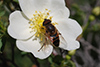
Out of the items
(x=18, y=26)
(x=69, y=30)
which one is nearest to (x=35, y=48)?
(x=18, y=26)

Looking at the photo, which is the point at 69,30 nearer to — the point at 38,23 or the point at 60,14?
the point at 60,14

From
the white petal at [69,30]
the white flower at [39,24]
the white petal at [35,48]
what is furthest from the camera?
the white petal at [69,30]

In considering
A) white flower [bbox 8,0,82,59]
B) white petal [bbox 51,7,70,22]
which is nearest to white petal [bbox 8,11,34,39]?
white flower [bbox 8,0,82,59]

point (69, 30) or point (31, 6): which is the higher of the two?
point (31, 6)

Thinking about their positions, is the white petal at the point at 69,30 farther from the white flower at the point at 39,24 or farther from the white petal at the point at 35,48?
the white petal at the point at 35,48

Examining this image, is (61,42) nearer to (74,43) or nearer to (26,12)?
(74,43)

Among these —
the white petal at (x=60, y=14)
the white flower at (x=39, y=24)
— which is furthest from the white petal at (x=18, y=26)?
the white petal at (x=60, y=14)
